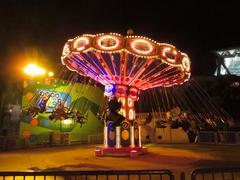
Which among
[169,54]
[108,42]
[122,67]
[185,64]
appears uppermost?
[108,42]

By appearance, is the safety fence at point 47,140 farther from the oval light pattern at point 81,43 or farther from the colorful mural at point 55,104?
the oval light pattern at point 81,43

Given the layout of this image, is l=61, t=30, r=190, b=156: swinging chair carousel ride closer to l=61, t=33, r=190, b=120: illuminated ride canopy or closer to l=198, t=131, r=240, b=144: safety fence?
l=61, t=33, r=190, b=120: illuminated ride canopy

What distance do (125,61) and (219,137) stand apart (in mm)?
14423

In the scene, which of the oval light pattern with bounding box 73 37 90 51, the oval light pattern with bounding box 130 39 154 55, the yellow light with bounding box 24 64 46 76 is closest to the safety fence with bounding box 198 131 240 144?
the oval light pattern with bounding box 130 39 154 55

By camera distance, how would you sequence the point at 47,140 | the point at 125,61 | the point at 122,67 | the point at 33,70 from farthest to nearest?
1. the point at 47,140
2. the point at 33,70
3. the point at 122,67
4. the point at 125,61

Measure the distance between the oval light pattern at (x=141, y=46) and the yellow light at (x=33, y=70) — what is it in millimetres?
12040

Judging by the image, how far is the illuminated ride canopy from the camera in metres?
14.4

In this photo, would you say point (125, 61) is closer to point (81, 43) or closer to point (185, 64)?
point (81, 43)

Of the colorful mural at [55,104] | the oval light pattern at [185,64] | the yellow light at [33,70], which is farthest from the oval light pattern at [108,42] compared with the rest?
the yellow light at [33,70]

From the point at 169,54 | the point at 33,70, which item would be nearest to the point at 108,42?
the point at 169,54

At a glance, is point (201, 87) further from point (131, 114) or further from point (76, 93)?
point (131, 114)

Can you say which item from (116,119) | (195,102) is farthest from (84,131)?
(116,119)

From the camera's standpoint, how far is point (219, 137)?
83.4 feet

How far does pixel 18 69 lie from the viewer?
24.3m
